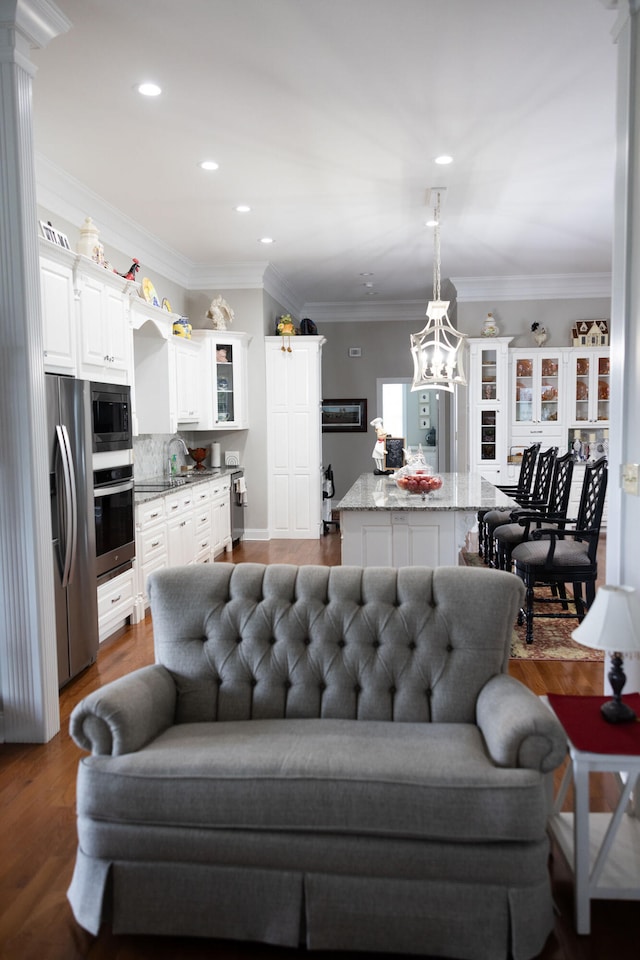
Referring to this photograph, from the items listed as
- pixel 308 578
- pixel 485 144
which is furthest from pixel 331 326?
pixel 308 578

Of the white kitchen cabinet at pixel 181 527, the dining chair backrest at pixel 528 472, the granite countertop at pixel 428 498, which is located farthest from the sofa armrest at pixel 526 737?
the dining chair backrest at pixel 528 472

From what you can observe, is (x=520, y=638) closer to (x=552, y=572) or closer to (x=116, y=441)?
(x=552, y=572)

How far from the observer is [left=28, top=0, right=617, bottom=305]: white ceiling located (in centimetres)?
300

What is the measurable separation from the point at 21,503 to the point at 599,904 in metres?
2.52

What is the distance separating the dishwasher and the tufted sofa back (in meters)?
5.09

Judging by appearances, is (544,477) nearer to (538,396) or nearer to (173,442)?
(538,396)

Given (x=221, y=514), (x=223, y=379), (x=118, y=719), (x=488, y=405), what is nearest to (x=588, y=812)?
(x=118, y=719)

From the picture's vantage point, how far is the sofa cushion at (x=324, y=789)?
69.4 inches

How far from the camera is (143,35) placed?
305 cm

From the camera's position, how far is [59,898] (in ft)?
6.75

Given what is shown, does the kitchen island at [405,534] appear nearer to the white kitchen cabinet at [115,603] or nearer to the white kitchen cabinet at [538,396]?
the white kitchen cabinet at [115,603]

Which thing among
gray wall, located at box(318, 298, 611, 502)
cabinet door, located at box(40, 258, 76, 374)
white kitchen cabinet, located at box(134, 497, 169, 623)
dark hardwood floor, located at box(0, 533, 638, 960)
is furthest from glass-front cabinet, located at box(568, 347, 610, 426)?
dark hardwood floor, located at box(0, 533, 638, 960)

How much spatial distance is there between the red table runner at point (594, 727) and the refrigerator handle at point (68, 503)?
244 cm

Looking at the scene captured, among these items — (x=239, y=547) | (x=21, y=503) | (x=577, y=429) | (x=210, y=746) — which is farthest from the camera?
(x=577, y=429)
